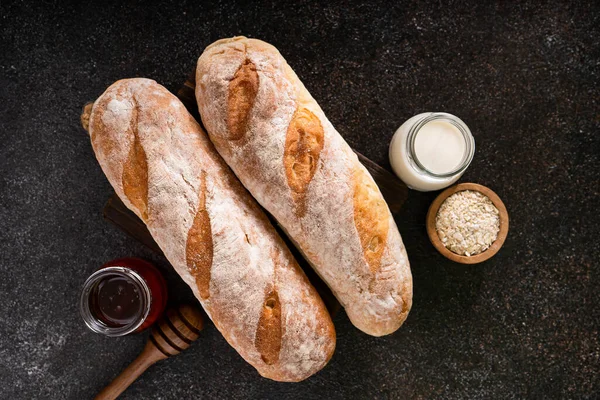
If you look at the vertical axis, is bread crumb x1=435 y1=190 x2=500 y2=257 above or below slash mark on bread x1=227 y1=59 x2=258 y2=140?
below

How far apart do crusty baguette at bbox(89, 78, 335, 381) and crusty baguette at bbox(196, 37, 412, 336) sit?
8 cm

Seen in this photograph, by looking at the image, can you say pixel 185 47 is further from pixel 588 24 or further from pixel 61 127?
pixel 588 24

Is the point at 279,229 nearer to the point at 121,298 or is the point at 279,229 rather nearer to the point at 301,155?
the point at 301,155

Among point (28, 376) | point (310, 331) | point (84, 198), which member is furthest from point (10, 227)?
point (310, 331)

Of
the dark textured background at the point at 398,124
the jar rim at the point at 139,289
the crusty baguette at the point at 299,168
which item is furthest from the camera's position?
the dark textured background at the point at 398,124

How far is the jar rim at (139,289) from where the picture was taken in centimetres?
147

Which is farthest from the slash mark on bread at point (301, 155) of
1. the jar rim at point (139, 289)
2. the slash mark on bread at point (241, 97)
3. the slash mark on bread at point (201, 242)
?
the jar rim at point (139, 289)

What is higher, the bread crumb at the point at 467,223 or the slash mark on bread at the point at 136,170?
the slash mark on bread at the point at 136,170

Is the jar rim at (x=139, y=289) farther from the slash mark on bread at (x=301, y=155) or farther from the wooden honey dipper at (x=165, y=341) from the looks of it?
the slash mark on bread at (x=301, y=155)

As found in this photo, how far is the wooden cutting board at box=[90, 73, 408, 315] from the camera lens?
1.54m

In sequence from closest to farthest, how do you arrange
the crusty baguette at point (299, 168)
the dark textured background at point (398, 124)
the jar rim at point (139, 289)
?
1. the crusty baguette at point (299, 168)
2. the jar rim at point (139, 289)
3. the dark textured background at point (398, 124)

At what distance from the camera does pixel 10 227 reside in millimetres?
1673

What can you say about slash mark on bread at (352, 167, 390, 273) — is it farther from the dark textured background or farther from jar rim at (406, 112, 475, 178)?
the dark textured background

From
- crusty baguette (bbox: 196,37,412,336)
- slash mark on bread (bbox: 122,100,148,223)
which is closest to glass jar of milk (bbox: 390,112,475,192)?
crusty baguette (bbox: 196,37,412,336)
